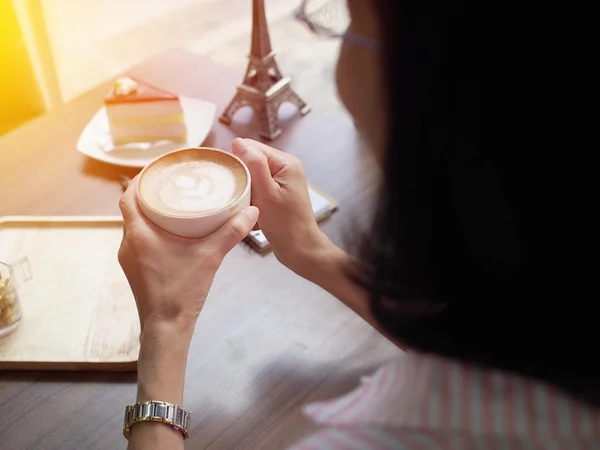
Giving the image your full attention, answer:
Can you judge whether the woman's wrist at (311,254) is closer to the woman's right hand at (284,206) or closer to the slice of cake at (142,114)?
the woman's right hand at (284,206)

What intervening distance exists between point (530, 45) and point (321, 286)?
0.60 metres

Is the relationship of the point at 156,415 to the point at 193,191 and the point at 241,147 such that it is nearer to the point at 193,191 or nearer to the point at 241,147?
the point at 193,191

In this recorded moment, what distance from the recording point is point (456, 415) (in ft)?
1.86

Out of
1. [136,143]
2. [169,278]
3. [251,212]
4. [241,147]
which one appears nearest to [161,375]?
[169,278]

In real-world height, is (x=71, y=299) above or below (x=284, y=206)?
below

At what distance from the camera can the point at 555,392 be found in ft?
1.85

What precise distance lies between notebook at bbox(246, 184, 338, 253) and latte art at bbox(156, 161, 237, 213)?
0.19 meters

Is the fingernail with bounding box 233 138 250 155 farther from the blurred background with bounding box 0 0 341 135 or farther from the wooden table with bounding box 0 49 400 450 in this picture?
the blurred background with bounding box 0 0 341 135

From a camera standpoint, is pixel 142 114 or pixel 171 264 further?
pixel 142 114

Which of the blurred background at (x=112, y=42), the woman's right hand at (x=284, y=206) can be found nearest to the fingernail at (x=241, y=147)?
the woman's right hand at (x=284, y=206)

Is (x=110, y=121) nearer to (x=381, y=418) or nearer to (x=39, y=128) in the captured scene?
(x=39, y=128)

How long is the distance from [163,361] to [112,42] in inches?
94.7

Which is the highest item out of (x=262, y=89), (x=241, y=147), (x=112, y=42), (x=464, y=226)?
(x=464, y=226)

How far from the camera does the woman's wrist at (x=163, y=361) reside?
797mm
